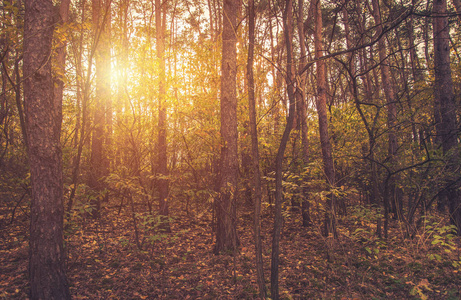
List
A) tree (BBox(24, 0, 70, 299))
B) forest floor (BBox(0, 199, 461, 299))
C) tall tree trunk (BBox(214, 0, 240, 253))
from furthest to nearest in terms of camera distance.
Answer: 1. tall tree trunk (BBox(214, 0, 240, 253))
2. forest floor (BBox(0, 199, 461, 299))
3. tree (BBox(24, 0, 70, 299))

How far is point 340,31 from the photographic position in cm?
1500

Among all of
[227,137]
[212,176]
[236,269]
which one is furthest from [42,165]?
[212,176]

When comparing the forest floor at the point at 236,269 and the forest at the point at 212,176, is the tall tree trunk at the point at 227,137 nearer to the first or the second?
the forest at the point at 212,176

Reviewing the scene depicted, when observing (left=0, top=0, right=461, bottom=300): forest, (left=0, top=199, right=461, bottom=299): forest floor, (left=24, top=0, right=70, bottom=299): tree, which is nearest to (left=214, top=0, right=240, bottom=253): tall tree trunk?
(left=0, top=0, right=461, bottom=300): forest

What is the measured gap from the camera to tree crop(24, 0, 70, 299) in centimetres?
315

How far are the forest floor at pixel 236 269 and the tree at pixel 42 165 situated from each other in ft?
2.21

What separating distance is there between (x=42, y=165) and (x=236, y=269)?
3713 millimetres

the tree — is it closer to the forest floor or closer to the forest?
the forest

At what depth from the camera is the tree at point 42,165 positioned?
3.15 meters

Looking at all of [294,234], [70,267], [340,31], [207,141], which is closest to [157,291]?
[70,267]

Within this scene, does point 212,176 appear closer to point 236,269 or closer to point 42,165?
point 236,269

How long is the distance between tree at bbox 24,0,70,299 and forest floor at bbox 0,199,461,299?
0.67 metres


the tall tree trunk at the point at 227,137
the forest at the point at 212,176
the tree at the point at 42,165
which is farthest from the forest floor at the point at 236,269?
the tree at the point at 42,165

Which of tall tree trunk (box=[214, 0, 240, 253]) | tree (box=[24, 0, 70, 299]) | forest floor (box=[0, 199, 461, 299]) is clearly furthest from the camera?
tall tree trunk (box=[214, 0, 240, 253])
